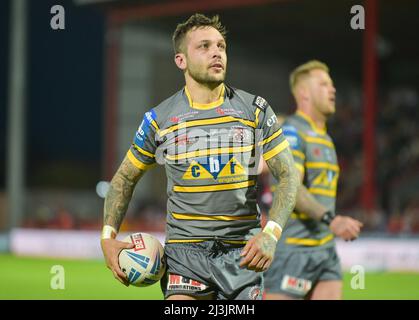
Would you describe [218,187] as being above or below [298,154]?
below

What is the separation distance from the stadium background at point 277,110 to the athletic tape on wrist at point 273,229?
6.08 metres

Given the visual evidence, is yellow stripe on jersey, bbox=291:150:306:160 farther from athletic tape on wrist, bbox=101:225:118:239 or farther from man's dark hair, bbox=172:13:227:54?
athletic tape on wrist, bbox=101:225:118:239

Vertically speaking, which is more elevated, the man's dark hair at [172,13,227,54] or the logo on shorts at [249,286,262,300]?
the man's dark hair at [172,13,227,54]

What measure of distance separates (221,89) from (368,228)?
1176 centimetres

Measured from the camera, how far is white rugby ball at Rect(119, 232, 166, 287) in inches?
159

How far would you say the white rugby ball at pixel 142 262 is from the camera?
4.05m

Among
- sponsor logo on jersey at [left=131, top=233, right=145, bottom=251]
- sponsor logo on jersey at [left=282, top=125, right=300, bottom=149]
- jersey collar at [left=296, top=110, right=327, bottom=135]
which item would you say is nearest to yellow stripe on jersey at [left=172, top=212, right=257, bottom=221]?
sponsor logo on jersey at [left=131, top=233, right=145, bottom=251]

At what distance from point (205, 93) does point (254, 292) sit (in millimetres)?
1204

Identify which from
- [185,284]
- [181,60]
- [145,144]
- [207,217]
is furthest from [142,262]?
[181,60]

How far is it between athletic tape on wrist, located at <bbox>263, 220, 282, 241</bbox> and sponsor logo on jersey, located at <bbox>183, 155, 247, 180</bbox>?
1.20ft

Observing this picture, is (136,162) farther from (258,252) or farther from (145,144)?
(258,252)

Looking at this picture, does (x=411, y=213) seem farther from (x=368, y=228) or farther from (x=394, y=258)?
(x=394, y=258)

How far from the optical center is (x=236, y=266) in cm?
407

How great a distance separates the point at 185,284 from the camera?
408cm
